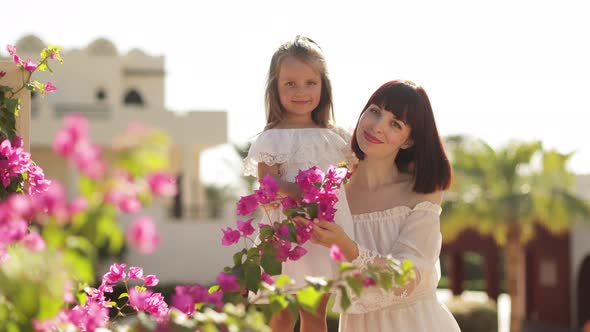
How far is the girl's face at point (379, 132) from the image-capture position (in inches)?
139

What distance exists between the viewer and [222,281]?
99.3 inches

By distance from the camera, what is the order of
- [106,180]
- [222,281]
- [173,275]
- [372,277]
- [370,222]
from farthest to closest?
1. [173,275]
2. [370,222]
3. [222,281]
4. [372,277]
5. [106,180]

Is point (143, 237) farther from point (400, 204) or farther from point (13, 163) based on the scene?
point (400, 204)

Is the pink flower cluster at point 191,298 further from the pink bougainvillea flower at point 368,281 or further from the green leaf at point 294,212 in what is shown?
the green leaf at point 294,212

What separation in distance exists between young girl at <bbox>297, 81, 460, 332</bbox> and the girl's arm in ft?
1.06

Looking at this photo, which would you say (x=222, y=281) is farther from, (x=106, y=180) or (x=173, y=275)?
(x=173, y=275)

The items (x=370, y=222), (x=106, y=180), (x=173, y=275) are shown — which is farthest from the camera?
(x=173, y=275)

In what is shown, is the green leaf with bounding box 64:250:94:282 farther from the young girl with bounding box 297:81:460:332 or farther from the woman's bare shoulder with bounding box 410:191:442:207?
the woman's bare shoulder with bounding box 410:191:442:207

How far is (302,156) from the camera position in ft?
12.3

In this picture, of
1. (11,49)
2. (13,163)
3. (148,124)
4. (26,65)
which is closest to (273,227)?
(13,163)

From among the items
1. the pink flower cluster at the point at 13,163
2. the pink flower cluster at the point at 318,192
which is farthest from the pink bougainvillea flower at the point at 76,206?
the pink flower cluster at the point at 318,192

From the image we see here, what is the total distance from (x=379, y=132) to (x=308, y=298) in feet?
4.37

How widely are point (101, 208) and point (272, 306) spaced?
0.89 meters

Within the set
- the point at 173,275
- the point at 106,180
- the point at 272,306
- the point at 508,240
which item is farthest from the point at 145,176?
the point at 508,240
